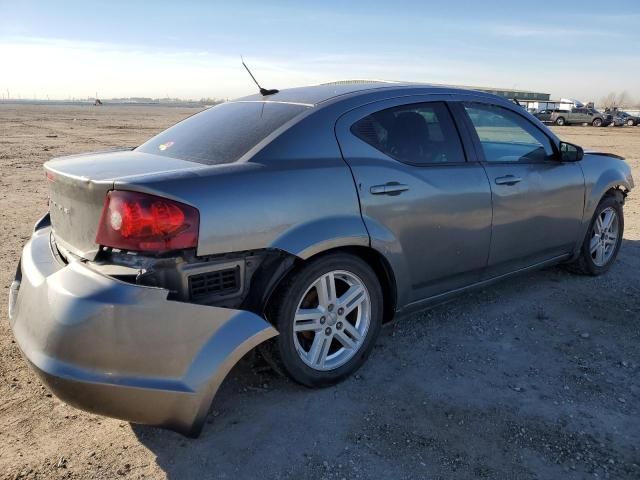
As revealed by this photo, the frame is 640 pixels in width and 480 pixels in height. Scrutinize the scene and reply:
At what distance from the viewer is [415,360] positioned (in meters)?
3.34

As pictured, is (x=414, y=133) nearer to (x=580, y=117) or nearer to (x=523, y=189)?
(x=523, y=189)

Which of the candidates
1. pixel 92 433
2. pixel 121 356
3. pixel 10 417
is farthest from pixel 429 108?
pixel 10 417

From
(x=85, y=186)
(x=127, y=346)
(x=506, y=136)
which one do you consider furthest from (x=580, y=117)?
(x=127, y=346)

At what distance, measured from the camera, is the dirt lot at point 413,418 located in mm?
2387

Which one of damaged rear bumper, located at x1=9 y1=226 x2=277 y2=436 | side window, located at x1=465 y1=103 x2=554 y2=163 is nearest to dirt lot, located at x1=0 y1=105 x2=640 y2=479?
damaged rear bumper, located at x1=9 y1=226 x2=277 y2=436

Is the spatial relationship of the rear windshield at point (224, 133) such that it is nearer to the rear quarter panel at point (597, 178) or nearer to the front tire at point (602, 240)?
the rear quarter panel at point (597, 178)

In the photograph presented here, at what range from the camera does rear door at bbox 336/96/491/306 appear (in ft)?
9.87

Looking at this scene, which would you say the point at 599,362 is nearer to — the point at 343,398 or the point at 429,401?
the point at 429,401

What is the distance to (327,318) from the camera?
2.92 metres

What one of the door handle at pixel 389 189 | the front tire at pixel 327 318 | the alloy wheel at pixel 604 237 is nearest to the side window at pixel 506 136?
the door handle at pixel 389 189

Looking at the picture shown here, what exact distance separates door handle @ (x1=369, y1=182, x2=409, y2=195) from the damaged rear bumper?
1.10 m

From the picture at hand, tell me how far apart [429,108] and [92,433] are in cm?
274

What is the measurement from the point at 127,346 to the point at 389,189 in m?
1.65

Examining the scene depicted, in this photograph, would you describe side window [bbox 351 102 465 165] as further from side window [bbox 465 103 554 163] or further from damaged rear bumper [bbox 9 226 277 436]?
damaged rear bumper [bbox 9 226 277 436]
